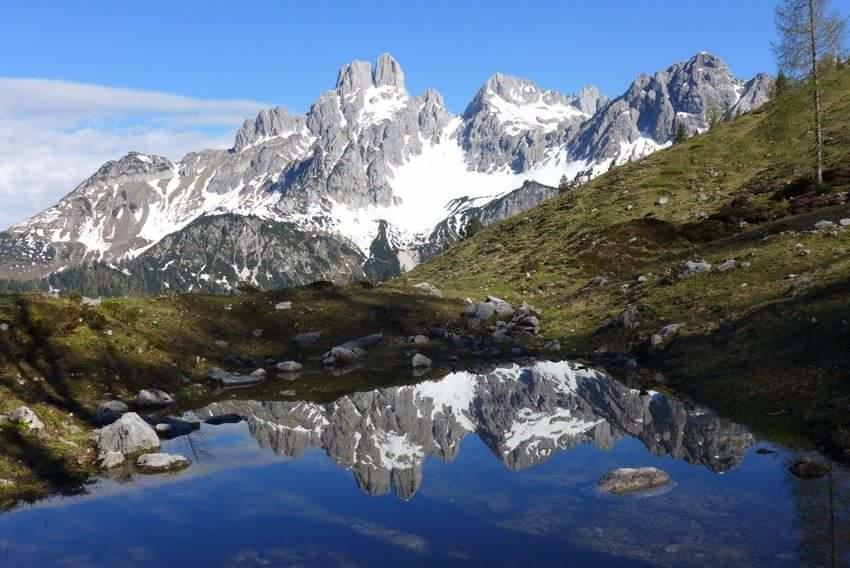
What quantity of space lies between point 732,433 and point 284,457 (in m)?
16.3

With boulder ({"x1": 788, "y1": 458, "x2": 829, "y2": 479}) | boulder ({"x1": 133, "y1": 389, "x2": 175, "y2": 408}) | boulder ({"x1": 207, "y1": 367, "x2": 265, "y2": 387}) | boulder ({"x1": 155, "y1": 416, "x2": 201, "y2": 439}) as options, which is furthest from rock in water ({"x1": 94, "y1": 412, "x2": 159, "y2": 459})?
boulder ({"x1": 788, "y1": 458, "x2": 829, "y2": 479})

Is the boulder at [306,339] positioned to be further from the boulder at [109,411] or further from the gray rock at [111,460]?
the gray rock at [111,460]

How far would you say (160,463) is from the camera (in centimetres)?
2364

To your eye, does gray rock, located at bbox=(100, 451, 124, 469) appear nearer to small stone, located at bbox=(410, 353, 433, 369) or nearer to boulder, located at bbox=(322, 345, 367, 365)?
boulder, located at bbox=(322, 345, 367, 365)

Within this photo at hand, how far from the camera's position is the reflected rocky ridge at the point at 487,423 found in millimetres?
22859

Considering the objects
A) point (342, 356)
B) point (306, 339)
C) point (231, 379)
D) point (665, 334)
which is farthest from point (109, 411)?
point (665, 334)

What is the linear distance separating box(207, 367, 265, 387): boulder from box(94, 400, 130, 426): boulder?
6230mm

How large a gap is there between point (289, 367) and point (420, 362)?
311 inches

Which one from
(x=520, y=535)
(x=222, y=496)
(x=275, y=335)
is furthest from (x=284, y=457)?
(x=275, y=335)

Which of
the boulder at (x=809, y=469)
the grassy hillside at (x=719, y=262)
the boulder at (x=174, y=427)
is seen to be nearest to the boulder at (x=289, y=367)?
the boulder at (x=174, y=427)

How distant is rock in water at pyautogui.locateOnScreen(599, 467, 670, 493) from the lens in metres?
19.5

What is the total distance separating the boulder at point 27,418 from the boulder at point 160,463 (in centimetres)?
495

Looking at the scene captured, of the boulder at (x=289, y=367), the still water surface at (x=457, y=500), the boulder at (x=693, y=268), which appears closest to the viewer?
the still water surface at (x=457, y=500)

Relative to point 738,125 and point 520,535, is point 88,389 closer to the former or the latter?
point 520,535
